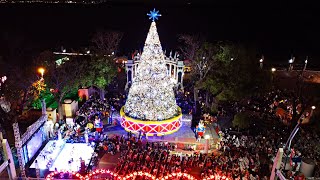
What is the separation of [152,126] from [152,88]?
301 cm

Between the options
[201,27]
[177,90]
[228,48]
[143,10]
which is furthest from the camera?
[143,10]

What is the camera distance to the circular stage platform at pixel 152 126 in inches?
907

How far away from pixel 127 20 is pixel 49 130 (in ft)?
187

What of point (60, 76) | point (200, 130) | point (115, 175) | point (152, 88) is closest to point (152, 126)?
point (152, 88)

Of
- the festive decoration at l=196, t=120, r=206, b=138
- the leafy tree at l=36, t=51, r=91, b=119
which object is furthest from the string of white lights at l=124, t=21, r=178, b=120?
the leafy tree at l=36, t=51, r=91, b=119

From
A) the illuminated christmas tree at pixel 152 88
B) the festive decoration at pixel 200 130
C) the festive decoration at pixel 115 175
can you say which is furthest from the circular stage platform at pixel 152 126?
the festive decoration at pixel 115 175

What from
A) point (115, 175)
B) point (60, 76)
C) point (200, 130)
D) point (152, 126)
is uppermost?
point (60, 76)

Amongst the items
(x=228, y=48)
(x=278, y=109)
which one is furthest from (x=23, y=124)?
(x=278, y=109)

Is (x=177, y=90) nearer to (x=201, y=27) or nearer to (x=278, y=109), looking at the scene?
(x=278, y=109)

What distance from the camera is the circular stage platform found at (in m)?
23.0

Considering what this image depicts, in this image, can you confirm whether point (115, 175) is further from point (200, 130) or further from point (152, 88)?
point (200, 130)

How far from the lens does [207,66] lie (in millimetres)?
29594

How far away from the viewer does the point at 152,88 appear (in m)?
22.5

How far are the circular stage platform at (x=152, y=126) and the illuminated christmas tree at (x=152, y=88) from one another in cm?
35
